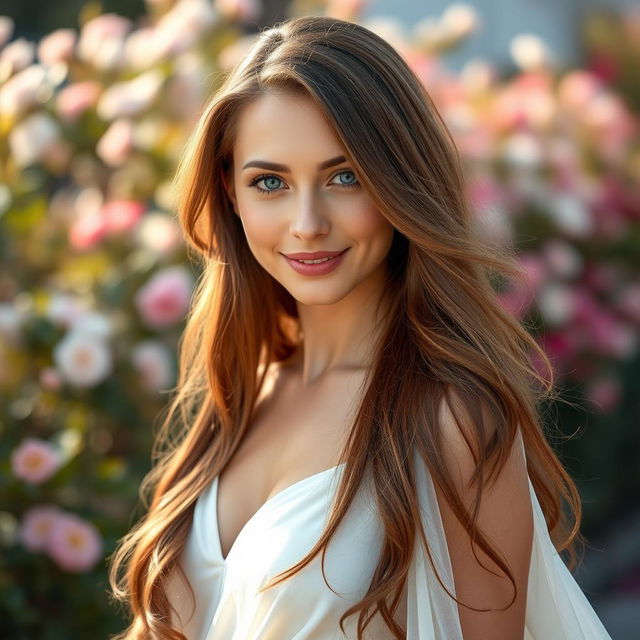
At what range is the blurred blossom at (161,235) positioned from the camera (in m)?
3.78

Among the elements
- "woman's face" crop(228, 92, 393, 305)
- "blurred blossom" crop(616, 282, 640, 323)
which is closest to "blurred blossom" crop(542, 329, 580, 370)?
"blurred blossom" crop(616, 282, 640, 323)

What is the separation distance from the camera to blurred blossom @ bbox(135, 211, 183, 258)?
12.4 ft

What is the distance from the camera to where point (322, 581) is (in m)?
1.93

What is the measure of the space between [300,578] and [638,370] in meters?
4.26

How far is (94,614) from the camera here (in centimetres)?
332

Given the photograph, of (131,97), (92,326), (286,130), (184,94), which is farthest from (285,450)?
(184,94)

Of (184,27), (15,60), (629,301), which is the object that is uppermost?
(184,27)

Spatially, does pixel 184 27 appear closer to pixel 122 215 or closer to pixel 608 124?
pixel 122 215

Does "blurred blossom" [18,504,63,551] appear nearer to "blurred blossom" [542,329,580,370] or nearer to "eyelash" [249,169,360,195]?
"eyelash" [249,169,360,195]

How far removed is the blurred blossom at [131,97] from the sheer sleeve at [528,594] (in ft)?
7.92

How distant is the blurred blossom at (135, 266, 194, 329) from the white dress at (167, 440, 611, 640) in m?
1.42

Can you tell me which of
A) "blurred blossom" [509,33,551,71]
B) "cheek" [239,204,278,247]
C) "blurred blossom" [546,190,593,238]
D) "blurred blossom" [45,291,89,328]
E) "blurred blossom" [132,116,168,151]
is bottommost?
"blurred blossom" [45,291,89,328]

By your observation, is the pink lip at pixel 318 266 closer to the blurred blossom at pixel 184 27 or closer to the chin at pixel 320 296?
the chin at pixel 320 296

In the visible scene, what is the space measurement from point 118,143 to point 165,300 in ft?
2.34
